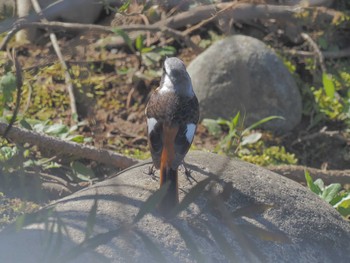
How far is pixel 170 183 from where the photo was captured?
3732 mm

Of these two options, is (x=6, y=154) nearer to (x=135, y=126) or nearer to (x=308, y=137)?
(x=135, y=126)

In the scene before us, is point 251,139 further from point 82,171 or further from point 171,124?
point 171,124

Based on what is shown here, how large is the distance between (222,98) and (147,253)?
2.88 meters

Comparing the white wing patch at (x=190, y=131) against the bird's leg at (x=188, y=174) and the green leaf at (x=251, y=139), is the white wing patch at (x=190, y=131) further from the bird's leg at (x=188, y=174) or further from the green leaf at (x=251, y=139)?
the green leaf at (x=251, y=139)

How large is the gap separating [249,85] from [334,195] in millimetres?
1490

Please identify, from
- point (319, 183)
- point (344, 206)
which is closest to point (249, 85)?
point (319, 183)

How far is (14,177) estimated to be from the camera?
4895 mm

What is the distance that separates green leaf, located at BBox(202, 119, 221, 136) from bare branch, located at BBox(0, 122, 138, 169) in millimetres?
1039

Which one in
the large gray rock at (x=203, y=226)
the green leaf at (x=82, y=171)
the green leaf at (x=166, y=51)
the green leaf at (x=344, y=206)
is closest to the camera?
the large gray rock at (x=203, y=226)

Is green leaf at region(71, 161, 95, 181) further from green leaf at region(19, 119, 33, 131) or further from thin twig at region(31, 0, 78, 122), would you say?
thin twig at region(31, 0, 78, 122)

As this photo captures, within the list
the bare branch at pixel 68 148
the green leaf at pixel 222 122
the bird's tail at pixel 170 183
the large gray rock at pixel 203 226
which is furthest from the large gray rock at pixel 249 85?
the bird's tail at pixel 170 183

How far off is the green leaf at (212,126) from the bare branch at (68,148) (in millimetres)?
1039

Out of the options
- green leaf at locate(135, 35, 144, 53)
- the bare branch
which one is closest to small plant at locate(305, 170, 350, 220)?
the bare branch

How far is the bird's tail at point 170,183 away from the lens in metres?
3.63
